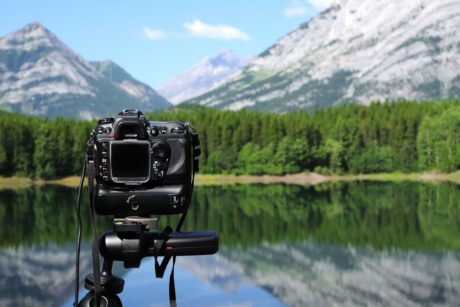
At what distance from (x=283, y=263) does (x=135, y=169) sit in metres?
15.3

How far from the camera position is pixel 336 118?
13525 centimetres

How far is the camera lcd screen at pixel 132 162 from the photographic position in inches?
263

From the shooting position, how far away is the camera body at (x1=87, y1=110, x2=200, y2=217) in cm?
666

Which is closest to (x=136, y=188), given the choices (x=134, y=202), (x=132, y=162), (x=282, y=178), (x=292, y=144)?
(x=134, y=202)

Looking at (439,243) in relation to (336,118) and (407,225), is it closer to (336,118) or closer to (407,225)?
(407,225)

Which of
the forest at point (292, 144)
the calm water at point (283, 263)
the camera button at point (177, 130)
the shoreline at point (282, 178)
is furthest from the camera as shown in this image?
the forest at point (292, 144)

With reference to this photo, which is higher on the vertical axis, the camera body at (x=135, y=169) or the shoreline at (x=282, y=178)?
the camera body at (x=135, y=169)

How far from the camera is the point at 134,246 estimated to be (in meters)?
6.86

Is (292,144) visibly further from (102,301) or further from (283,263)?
(102,301)

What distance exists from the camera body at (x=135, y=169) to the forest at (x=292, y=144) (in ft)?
357

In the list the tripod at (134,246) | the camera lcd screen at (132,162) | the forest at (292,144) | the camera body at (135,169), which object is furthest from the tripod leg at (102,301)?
the forest at (292,144)

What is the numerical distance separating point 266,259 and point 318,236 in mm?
6923

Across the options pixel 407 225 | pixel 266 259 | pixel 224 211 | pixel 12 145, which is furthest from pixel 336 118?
pixel 266 259

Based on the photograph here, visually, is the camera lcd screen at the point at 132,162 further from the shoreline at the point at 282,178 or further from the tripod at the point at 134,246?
the shoreline at the point at 282,178
